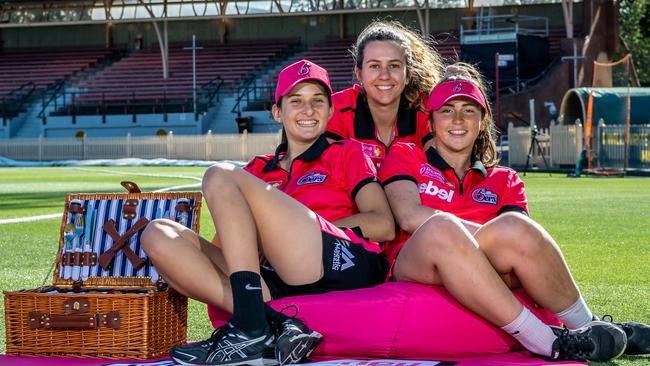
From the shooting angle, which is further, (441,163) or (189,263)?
(441,163)

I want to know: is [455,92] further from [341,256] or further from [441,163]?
[341,256]

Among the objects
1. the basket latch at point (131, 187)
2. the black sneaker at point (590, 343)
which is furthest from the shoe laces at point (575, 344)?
the basket latch at point (131, 187)

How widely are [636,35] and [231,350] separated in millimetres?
56978

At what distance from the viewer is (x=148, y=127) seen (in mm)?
43656

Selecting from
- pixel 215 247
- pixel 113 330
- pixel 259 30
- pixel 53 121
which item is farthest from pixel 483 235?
pixel 259 30

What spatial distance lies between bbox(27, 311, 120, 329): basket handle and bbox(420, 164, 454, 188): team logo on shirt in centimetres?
154

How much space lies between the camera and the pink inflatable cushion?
4.67m

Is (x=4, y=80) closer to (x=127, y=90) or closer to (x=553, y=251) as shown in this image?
(x=127, y=90)

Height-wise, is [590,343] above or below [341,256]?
below

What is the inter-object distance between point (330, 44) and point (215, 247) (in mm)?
43092

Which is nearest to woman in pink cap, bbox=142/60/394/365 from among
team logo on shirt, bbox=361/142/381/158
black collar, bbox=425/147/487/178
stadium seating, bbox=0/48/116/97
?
black collar, bbox=425/147/487/178

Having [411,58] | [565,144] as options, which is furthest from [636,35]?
[411,58]

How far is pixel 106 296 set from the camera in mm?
4895

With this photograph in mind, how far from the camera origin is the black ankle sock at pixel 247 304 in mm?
4504
